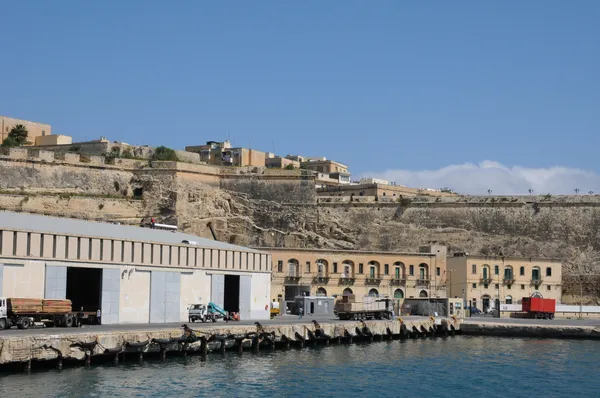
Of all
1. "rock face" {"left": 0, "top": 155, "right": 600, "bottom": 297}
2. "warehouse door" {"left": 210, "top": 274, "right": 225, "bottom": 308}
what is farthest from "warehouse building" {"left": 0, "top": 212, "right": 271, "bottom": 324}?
"rock face" {"left": 0, "top": 155, "right": 600, "bottom": 297}

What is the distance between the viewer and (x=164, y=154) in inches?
3561

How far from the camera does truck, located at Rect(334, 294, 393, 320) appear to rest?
53.1 meters

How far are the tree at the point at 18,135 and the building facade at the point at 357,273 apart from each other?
3796cm

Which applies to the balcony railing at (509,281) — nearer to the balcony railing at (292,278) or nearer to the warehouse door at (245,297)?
the balcony railing at (292,278)

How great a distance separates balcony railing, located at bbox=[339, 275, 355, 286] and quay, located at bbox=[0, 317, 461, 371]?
1728cm

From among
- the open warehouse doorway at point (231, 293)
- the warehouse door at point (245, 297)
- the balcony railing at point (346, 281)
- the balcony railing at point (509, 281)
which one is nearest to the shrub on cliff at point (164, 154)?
the balcony railing at point (346, 281)

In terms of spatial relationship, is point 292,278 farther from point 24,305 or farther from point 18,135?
point 18,135

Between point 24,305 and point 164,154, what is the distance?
55.6m

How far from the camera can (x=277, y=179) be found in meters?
84.4

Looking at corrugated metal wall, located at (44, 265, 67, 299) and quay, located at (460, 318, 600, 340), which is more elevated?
corrugated metal wall, located at (44, 265, 67, 299)

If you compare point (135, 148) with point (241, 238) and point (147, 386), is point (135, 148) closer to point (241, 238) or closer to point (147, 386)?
point (241, 238)

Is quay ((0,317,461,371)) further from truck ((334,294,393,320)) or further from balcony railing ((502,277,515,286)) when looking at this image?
balcony railing ((502,277,515,286))

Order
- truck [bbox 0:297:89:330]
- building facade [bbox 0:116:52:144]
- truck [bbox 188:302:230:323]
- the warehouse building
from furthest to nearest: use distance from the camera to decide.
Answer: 1. building facade [bbox 0:116:52:144]
2. truck [bbox 188:302:230:323]
3. the warehouse building
4. truck [bbox 0:297:89:330]

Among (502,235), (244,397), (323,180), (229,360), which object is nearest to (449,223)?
(502,235)
